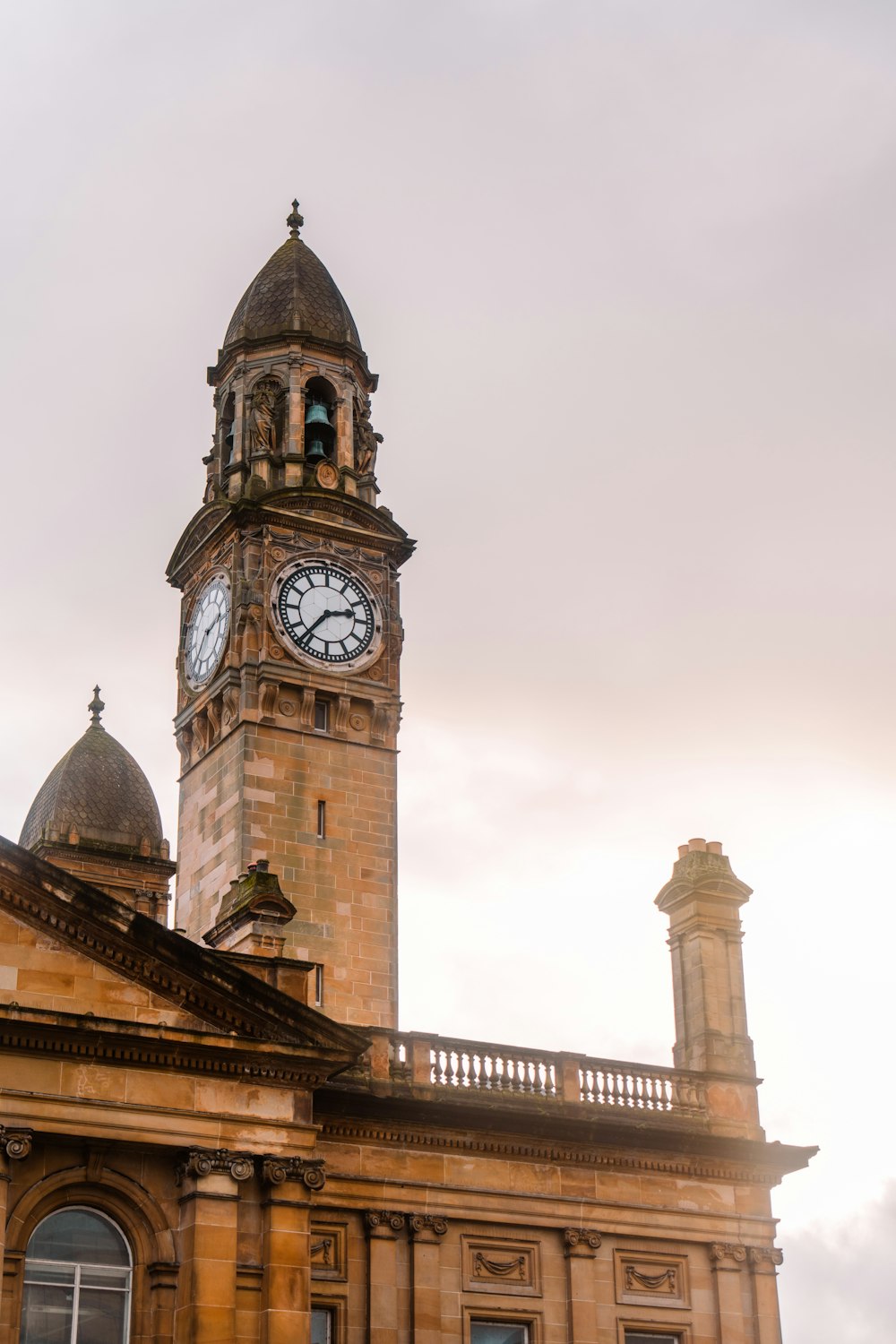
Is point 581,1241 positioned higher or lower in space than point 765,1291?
higher

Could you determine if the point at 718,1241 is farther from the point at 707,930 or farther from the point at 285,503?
the point at 285,503

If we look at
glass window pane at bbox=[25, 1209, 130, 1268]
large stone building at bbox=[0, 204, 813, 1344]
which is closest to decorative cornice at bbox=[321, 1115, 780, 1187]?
large stone building at bbox=[0, 204, 813, 1344]

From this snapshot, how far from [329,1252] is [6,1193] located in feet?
21.1

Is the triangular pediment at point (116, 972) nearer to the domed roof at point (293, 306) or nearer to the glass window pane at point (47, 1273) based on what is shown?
the glass window pane at point (47, 1273)

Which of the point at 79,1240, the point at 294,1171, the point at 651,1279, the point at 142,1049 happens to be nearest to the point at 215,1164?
the point at 294,1171

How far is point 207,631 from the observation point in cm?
4369

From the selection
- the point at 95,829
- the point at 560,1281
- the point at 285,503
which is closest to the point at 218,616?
the point at 285,503

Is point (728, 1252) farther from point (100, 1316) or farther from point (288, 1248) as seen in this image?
point (100, 1316)

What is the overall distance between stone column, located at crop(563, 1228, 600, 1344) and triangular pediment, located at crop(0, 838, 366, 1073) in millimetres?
6596

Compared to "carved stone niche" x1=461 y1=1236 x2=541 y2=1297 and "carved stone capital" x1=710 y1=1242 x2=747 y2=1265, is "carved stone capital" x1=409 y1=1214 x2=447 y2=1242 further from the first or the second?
"carved stone capital" x1=710 y1=1242 x2=747 y2=1265

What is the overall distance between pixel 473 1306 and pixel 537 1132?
3.15m

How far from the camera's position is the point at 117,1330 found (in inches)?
1173

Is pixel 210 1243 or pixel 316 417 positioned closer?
pixel 210 1243

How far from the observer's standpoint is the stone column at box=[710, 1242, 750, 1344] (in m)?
36.0
